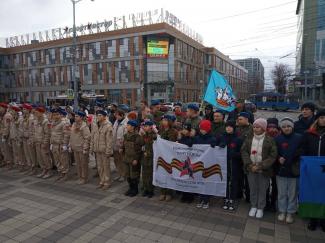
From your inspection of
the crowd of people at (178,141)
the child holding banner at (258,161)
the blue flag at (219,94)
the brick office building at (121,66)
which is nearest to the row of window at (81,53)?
the brick office building at (121,66)

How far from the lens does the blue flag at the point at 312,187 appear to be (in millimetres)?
4547

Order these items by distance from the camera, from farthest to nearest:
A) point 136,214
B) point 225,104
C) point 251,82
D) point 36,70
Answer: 1. point 251,82
2. point 36,70
3. point 225,104
4. point 136,214

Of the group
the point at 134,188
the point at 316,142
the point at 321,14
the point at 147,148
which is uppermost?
the point at 321,14

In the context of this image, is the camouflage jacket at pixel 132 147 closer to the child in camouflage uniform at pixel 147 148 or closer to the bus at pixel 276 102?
the child in camouflage uniform at pixel 147 148

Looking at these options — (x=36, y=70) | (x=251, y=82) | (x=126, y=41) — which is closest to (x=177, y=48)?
(x=126, y=41)

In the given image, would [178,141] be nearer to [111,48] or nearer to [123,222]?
[123,222]

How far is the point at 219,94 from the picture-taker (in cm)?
764

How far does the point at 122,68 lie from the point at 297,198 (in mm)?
48990

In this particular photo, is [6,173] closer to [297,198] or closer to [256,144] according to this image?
[256,144]

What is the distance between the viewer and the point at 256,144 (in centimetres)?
507

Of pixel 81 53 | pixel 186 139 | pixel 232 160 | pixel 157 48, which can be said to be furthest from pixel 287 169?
pixel 81 53

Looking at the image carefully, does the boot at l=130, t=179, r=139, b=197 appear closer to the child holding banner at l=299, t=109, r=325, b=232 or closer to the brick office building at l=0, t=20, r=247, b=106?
the child holding banner at l=299, t=109, r=325, b=232

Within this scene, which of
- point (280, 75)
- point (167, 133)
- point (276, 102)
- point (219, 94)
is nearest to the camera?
point (167, 133)

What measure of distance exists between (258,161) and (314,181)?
0.93 metres
